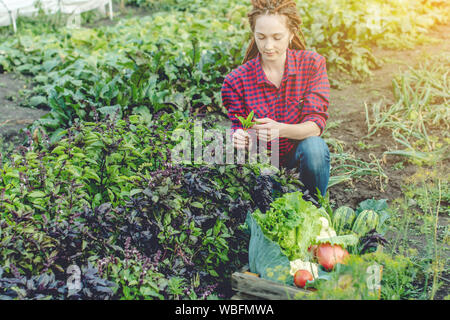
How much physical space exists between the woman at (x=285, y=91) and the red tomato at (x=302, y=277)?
0.78 meters

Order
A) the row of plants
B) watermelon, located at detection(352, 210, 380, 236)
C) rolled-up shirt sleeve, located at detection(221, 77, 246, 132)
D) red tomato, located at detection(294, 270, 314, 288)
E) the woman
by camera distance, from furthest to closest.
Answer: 1. the row of plants
2. rolled-up shirt sleeve, located at detection(221, 77, 246, 132)
3. the woman
4. watermelon, located at detection(352, 210, 380, 236)
5. red tomato, located at detection(294, 270, 314, 288)

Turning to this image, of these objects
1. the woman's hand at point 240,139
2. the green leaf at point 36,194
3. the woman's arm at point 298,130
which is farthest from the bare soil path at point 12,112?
the woman's arm at point 298,130

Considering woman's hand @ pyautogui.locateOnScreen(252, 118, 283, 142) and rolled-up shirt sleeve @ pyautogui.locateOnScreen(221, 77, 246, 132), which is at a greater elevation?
rolled-up shirt sleeve @ pyautogui.locateOnScreen(221, 77, 246, 132)

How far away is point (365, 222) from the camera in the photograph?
2650 millimetres

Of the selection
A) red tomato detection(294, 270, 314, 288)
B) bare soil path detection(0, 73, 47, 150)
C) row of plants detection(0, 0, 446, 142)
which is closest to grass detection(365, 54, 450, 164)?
row of plants detection(0, 0, 446, 142)

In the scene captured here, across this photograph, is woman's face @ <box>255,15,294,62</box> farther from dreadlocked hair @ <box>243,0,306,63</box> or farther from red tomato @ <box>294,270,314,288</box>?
red tomato @ <box>294,270,314,288</box>

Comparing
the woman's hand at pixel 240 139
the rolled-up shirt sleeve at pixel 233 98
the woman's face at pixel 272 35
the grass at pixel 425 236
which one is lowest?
the grass at pixel 425 236

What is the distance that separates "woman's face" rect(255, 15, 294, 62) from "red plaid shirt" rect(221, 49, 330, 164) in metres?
0.14

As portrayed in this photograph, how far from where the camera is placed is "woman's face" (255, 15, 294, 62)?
2684 mm

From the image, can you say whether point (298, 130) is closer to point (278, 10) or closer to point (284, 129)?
point (284, 129)

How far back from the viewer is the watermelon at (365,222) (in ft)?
8.61

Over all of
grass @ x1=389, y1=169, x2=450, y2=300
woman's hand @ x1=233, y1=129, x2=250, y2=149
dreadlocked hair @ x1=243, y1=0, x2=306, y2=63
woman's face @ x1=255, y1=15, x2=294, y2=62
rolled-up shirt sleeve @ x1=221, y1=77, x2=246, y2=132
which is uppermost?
dreadlocked hair @ x1=243, y1=0, x2=306, y2=63

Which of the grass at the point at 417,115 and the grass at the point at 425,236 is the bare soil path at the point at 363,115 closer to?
the grass at the point at 417,115
